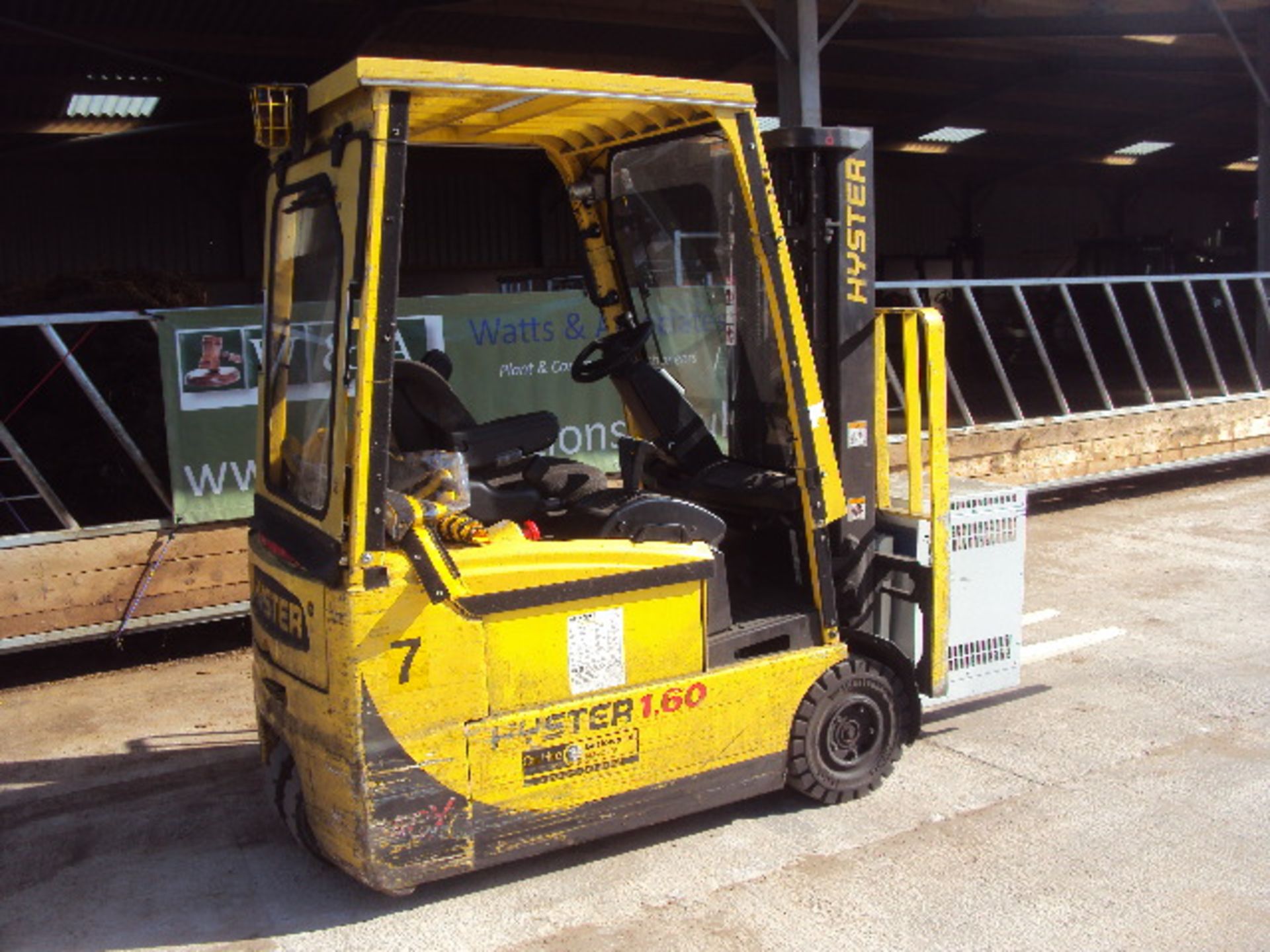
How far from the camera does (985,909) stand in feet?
13.8

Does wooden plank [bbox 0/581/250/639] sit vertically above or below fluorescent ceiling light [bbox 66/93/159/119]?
below

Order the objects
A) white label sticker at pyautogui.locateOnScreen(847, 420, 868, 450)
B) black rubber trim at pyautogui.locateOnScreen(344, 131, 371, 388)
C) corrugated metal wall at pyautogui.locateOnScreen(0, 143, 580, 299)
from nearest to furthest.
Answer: black rubber trim at pyautogui.locateOnScreen(344, 131, 371, 388) → white label sticker at pyautogui.locateOnScreen(847, 420, 868, 450) → corrugated metal wall at pyautogui.locateOnScreen(0, 143, 580, 299)

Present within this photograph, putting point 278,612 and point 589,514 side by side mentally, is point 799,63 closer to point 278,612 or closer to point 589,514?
point 589,514

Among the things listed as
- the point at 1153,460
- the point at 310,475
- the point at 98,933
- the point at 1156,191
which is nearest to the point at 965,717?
the point at 310,475

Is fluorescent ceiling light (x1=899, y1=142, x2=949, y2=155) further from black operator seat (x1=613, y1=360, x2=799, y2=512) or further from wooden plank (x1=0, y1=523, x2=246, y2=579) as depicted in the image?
black operator seat (x1=613, y1=360, x2=799, y2=512)

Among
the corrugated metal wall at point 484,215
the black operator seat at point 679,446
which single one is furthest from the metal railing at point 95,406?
the corrugated metal wall at point 484,215

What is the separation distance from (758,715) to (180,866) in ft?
7.50

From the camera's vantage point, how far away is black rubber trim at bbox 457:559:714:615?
4.10 meters

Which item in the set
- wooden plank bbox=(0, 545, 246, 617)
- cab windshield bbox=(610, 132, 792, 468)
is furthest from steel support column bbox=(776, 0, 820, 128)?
wooden plank bbox=(0, 545, 246, 617)

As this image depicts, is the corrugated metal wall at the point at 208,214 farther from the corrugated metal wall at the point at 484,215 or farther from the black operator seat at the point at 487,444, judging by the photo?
the black operator seat at the point at 487,444

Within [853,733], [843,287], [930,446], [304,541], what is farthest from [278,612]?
[930,446]

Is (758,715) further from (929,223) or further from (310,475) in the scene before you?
(929,223)

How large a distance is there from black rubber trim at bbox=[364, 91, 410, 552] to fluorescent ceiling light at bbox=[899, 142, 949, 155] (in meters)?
22.7

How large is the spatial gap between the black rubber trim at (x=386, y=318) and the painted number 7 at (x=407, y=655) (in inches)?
12.2
